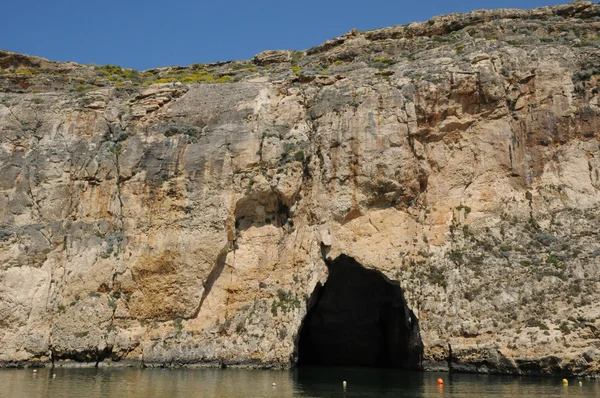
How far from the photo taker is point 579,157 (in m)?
36.8

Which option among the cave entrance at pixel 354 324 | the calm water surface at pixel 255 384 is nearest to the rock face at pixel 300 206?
the cave entrance at pixel 354 324

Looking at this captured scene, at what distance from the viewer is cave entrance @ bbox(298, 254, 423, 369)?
43.4m

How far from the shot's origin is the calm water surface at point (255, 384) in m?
23.8

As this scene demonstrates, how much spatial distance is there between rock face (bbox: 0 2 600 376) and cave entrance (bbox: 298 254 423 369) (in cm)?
221

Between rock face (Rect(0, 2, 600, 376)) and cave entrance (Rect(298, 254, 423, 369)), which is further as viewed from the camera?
cave entrance (Rect(298, 254, 423, 369))

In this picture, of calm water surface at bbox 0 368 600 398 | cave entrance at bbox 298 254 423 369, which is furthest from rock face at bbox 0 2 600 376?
calm water surface at bbox 0 368 600 398

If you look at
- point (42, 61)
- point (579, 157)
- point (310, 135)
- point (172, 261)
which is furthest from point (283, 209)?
point (42, 61)

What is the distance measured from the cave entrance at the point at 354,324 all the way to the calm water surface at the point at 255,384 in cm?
958

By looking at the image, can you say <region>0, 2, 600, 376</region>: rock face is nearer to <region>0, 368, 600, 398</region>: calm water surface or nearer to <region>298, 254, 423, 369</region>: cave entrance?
<region>298, 254, 423, 369</region>: cave entrance

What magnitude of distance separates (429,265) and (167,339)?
16.8 meters

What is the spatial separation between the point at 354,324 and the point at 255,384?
19.7 metres

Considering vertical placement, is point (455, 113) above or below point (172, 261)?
above

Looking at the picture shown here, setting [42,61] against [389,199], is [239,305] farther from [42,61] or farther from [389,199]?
[42,61]

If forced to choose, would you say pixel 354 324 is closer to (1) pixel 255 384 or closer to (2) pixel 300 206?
(2) pixel 300 206
